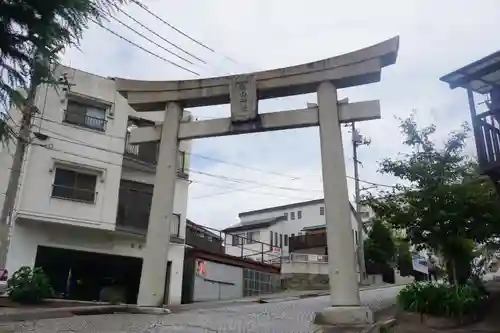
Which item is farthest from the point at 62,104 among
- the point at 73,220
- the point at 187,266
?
the point at 187,266

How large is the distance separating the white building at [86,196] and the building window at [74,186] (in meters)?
0.04

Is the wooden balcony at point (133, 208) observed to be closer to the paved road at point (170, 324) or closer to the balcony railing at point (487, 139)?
the paved road at point (170, 324)

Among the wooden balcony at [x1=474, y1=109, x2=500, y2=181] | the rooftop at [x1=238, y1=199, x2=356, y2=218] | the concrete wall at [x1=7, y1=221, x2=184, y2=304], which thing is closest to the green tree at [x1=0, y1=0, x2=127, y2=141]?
the wooden balcony at [x1=474, y1=109, x2=500, y2=181]

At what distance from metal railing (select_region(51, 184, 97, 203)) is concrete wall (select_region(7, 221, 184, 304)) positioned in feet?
3.59

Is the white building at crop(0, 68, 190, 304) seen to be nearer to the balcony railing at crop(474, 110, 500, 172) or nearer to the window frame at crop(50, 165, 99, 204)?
the window frame at crop(50, 165, 99, 204)

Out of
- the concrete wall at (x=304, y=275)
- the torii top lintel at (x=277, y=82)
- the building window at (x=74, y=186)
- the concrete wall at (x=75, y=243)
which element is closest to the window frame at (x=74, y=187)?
the building window at (x=74, y=186)

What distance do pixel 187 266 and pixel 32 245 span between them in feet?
22.4

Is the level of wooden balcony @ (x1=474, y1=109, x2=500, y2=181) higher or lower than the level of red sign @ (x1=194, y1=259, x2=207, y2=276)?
higher

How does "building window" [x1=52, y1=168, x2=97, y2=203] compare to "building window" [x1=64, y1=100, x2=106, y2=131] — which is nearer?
"building window" [x1=52, y1=168, x2=97, y2=203]

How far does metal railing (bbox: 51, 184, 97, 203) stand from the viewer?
17.8m

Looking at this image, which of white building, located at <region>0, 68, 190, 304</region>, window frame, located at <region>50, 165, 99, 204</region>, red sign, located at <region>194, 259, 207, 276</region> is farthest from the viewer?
red sign, located at <region>194, 259, 207, 276</region>

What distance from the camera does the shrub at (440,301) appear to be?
9133 millimetres

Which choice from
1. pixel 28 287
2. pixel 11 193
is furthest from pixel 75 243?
pixel 28 287

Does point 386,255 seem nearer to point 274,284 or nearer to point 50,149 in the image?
point 274,284
